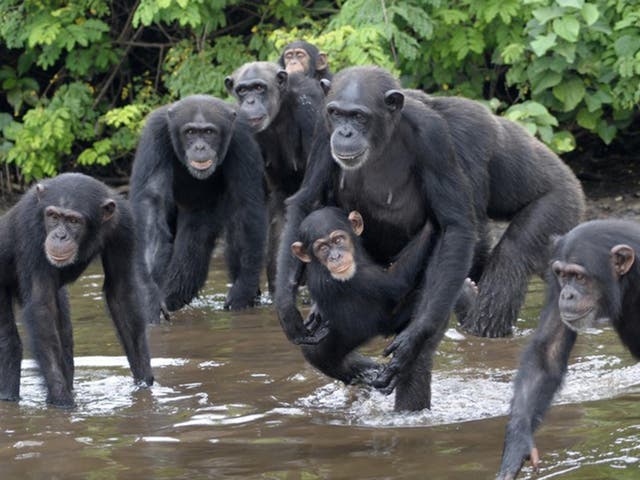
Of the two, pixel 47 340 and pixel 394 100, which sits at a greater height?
pixel 394 100

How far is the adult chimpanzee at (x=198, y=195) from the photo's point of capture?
1107 centimetres

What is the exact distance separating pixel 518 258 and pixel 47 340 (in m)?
3.30

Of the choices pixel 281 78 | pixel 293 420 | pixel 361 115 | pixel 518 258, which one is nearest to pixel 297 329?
pixel 293 420

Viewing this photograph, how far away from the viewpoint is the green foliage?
1267 cm

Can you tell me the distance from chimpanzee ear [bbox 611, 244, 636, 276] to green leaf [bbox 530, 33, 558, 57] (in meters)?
6.00

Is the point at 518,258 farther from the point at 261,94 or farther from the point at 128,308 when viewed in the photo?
the point at 261,94

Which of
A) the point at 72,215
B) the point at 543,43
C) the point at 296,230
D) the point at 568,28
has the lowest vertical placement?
the point at 296,230

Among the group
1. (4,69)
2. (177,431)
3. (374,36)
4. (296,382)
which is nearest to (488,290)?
(296,382)

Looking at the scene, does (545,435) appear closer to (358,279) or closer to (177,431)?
(358,279)

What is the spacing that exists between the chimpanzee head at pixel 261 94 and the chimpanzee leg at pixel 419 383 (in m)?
4.60

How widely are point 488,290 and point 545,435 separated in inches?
104

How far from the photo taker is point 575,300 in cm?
629

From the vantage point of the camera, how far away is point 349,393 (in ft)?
26.1

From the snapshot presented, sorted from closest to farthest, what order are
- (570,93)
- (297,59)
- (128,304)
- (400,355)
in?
(400,355) → (128,304) → (297,59) → (570,93)
